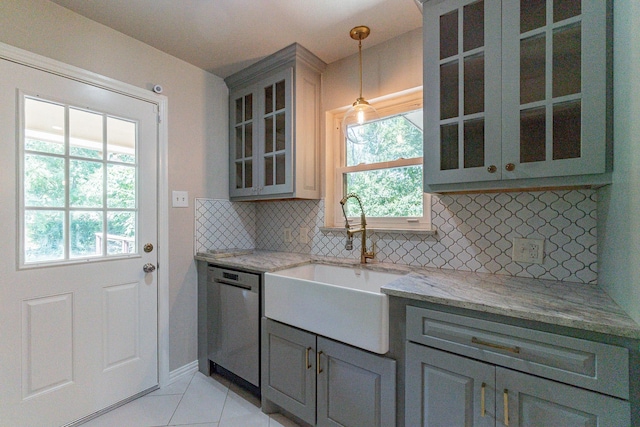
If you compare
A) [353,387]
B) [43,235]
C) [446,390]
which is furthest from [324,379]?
[43,235]

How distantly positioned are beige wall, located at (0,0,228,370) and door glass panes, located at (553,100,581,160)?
2223 millimetres

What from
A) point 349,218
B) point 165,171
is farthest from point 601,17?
point 165,171

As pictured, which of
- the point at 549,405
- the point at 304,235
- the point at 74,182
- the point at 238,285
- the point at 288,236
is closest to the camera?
the point at 549,405

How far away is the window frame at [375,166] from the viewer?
183 centimetres

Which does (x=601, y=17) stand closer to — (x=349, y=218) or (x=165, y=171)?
(x=349, y=218)

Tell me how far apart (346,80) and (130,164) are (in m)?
1.63

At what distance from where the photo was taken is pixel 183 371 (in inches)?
82.7

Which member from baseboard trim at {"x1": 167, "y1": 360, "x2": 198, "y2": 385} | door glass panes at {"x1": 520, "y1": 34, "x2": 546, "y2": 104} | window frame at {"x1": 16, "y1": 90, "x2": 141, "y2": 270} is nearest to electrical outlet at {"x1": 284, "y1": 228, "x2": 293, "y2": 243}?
window frame at {"x1": 16, "y1": 90, "x2": 141, "y2": 270}

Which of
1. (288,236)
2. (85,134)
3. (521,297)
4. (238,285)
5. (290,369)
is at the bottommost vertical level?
(290,369)

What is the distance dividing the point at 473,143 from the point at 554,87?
0.34 m

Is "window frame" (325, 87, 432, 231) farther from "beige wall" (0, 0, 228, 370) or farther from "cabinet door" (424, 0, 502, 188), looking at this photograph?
"beige wall" (0, 0, 228, 370)

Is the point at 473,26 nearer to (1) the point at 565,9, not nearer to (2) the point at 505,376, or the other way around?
(1) the point at 565,9

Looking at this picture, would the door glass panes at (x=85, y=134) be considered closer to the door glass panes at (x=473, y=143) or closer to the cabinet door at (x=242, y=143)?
the cabinet door at (x=242, y=143)

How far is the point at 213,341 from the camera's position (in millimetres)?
A: 2062
